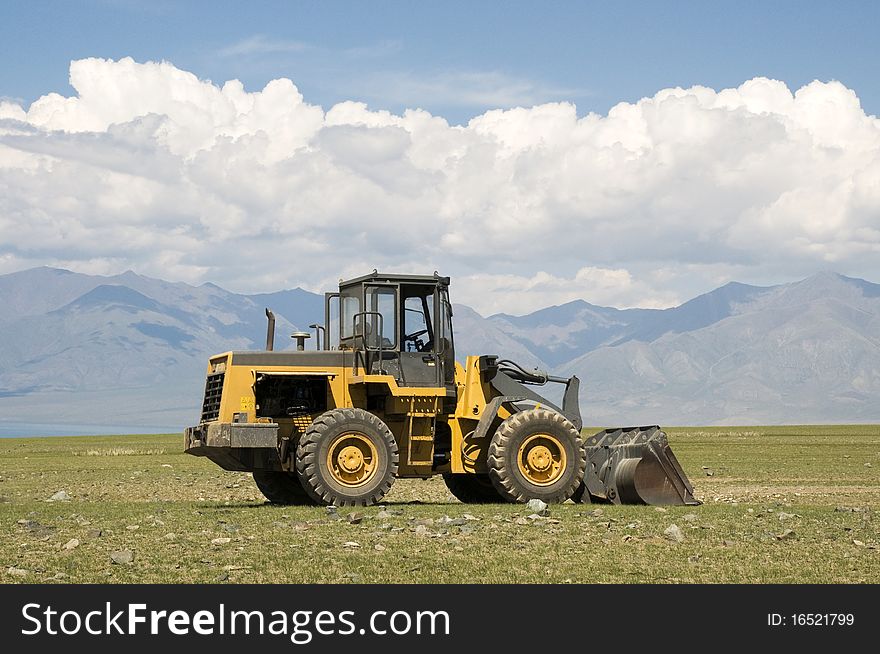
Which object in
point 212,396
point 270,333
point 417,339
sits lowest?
point 212,396

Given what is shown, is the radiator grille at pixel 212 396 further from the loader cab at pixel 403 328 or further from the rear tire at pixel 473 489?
the rear tire at pixel 473 489

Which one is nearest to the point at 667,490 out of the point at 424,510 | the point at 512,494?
the point at 512,494

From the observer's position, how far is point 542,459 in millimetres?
25062

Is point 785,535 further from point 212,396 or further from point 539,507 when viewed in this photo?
point 212,396

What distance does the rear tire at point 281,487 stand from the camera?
26.0 m

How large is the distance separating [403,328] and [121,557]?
9.91m

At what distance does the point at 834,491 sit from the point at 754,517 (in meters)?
9.98

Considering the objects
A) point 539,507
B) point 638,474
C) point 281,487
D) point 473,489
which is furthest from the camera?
point 473,489

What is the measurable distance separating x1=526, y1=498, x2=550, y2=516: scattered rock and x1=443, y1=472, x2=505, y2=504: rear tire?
292cm

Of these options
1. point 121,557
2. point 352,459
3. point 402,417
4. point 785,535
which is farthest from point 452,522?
point 121,557

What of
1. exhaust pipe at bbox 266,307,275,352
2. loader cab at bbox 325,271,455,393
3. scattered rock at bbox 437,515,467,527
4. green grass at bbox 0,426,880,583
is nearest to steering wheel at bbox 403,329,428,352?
loader cab at bbox 325,271,455,393

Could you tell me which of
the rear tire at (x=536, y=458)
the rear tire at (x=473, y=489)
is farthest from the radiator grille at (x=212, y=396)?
the rear tire at (x=536, y=458)

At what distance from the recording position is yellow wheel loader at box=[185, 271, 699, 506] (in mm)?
24109

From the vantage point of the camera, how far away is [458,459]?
25469mm
